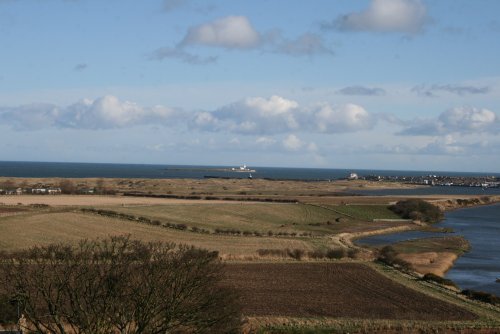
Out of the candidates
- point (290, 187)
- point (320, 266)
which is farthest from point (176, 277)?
point (290, 187)

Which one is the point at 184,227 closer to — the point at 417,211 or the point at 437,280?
the point at 437,280

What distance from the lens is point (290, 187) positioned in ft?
603

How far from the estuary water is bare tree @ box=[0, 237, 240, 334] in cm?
2725

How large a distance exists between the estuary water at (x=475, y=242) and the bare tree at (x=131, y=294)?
89.4 feet

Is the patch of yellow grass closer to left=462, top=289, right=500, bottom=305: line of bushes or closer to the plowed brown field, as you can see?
the plowed brown field

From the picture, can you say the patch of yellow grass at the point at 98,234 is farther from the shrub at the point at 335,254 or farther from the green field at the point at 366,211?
the green field at the point at 366,211

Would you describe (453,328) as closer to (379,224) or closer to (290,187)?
(379,224)

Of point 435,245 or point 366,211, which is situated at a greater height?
point 366,211

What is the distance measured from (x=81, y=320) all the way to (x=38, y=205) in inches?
2431

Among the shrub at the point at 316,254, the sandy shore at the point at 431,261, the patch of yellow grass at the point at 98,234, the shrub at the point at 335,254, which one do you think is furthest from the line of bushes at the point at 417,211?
the shrub at the point at 316,254

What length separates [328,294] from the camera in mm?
43375

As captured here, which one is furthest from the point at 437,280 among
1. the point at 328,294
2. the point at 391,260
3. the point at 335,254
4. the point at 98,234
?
the point at 98,234

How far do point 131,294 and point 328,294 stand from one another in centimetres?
2087

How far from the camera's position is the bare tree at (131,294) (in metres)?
24.4
